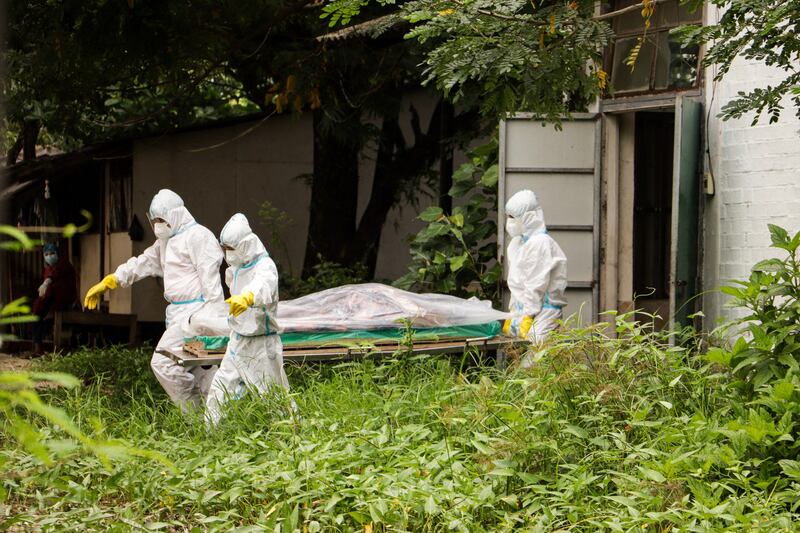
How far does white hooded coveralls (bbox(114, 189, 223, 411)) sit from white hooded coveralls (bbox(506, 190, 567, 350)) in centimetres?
228

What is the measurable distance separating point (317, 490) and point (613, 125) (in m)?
5.37

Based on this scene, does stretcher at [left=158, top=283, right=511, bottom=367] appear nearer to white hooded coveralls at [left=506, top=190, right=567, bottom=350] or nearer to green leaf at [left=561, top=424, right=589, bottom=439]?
white hooded coveralls at [left=506, top=190, right=567, bottom=350]

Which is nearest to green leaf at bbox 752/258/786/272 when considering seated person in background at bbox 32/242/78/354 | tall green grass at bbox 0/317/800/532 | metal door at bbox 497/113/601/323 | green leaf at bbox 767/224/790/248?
green leaf at bbox 767/224/790/248

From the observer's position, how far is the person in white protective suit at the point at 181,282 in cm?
810

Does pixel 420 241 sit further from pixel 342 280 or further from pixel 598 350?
pixel 598 350

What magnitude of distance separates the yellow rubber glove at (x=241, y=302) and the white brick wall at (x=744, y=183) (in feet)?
10.9

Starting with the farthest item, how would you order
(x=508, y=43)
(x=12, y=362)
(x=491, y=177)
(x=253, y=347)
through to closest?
(x=12, y=362), (x=491, y=177), (x=253, y=347), (x=508, y=43)

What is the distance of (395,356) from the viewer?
7289 mm

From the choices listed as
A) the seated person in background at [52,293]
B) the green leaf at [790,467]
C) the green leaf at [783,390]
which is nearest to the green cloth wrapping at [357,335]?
the green leaf at [783,390]

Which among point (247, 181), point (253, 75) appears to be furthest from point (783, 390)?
point (247, 181)

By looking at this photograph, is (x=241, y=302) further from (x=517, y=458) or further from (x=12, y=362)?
(x=12, y=362)

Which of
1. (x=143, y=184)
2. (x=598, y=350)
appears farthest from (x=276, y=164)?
(x=598, y=350)

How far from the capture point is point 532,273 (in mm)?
8328

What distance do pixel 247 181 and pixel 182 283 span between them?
7.45 metres
